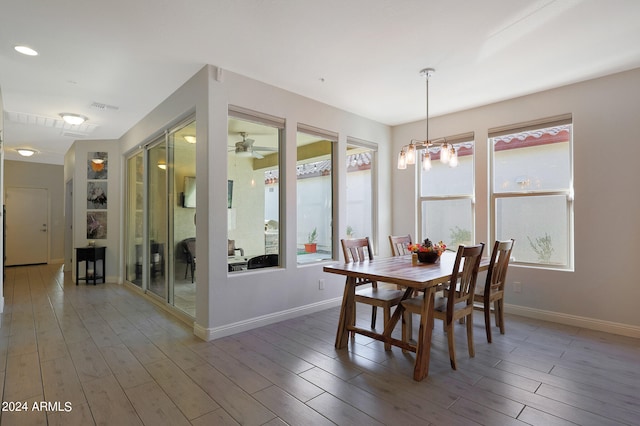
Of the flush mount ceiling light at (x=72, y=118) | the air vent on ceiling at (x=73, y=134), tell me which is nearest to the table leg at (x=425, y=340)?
the flush mount ceiling light at (x=72, y=118)

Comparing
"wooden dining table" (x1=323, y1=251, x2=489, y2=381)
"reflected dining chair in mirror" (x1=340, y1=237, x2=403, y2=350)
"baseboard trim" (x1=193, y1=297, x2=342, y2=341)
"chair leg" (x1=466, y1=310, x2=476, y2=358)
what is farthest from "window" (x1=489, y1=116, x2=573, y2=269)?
"baseboard trim" (x1=193, y1=297, x2=342, y2=341)

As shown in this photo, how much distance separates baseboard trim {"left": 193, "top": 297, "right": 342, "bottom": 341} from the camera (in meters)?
3.13

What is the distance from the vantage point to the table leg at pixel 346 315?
292 cm

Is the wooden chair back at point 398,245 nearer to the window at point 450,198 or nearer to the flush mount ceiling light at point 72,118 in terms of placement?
the window at point 450,198

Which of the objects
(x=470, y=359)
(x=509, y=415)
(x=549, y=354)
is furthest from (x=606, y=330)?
(x=509, y=415)

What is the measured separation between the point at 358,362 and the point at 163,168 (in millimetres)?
3463

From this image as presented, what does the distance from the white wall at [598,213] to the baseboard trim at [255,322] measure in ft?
7.79

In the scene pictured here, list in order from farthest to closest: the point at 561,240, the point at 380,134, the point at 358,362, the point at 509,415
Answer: the point at 380,134
the point at 561,240
the point at 358,362
the point at 509,415

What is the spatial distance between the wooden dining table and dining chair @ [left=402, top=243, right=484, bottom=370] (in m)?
0.09

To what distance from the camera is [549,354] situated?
279 centimetres

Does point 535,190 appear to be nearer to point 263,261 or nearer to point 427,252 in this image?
point 427,252

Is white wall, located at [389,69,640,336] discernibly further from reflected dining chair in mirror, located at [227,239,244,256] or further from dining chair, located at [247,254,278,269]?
reflected dining chair in mirror, located at [227,239,244,256]

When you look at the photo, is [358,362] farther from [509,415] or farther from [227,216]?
[227,216]

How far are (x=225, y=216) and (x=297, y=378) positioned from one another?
1.67m
